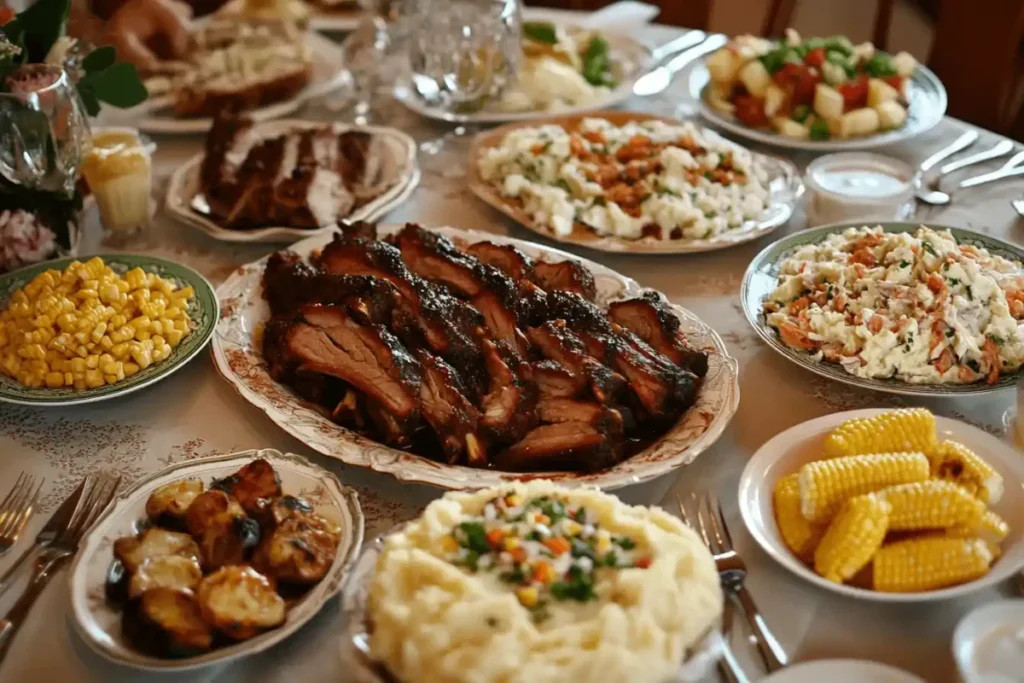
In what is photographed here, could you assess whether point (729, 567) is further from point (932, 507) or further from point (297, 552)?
point (297, 552)

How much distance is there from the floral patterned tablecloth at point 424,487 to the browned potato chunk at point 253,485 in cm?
24

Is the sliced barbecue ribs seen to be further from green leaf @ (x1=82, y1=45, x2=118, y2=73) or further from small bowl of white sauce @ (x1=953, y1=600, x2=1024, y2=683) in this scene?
green leaf @ (x1=82, y1=45, x2=118, y2=73)

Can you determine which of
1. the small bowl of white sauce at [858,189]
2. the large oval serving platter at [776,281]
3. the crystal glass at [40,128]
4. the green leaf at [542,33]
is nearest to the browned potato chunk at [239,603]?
the large oval serving platter at [776,281]

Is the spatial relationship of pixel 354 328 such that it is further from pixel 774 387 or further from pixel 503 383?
pixel 774 387

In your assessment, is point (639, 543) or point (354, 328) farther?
point (354, 328)

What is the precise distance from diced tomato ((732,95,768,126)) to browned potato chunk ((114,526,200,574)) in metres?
2.65

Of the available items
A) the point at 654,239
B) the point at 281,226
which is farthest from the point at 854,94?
the point at 281,226

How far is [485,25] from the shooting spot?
343 centimetres

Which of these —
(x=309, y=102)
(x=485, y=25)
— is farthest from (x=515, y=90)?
(x=309, y=102)

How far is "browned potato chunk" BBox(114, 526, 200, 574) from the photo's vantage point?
1.61 meters

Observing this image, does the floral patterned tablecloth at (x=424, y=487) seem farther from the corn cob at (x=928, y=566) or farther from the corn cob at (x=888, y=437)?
the corn cob at (x=888, y=437)

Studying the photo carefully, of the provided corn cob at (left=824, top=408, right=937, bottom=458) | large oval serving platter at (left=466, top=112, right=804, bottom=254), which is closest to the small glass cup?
large oval serving platter at (left=466, top=112, right=804, bottom=254)

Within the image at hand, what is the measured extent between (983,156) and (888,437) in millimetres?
1932

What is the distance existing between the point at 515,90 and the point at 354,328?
1.93 m
